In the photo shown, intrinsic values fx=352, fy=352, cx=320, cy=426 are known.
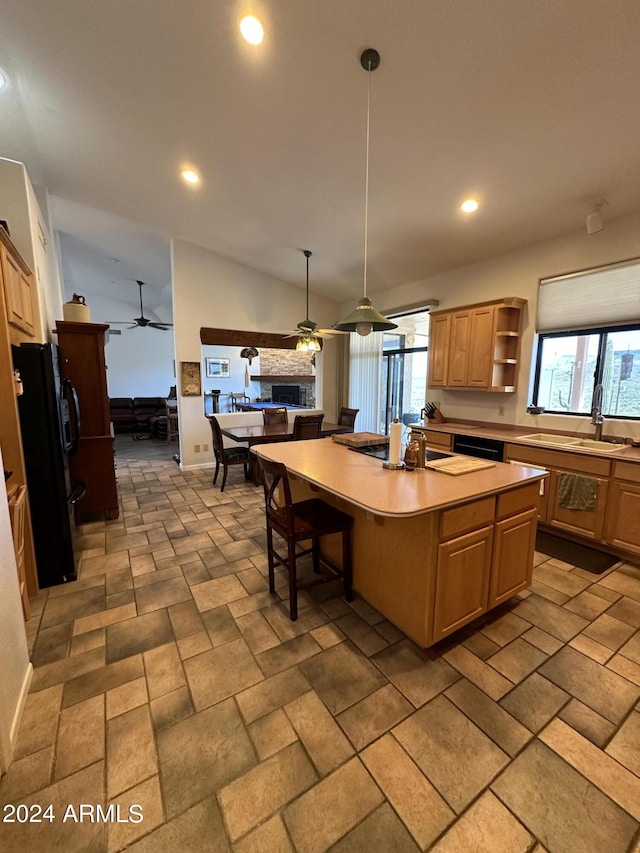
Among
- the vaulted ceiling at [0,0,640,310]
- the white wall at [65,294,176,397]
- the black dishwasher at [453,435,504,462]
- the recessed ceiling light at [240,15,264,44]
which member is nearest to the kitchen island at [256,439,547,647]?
the black dishwasher at [453,435,504,462]

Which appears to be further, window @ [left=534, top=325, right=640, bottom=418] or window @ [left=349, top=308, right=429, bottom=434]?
window @ [left=349, top=308, right=429, bottom=434]

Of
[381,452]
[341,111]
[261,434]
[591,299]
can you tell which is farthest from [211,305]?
[591,299]

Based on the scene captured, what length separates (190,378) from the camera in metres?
5.47

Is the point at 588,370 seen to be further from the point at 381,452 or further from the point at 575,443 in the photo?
the point at 381,452

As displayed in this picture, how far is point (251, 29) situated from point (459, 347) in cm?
322

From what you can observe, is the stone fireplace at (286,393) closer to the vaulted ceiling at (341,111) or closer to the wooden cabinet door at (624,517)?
the vaulted ceiling at (341,111)

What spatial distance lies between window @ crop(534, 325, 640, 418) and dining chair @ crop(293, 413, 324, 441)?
2.60 metres

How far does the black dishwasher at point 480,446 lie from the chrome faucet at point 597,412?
2.59ft

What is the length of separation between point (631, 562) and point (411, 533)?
2239 millimetres

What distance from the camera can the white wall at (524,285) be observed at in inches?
123

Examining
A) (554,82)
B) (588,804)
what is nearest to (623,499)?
(588,804)

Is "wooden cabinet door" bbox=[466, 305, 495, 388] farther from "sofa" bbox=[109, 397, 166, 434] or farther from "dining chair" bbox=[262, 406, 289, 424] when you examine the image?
"sofa" bbox=[109, 397, 166, 434]

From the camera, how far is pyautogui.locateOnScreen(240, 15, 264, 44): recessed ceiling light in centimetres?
192

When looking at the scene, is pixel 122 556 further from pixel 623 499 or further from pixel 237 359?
pixel 237 359
